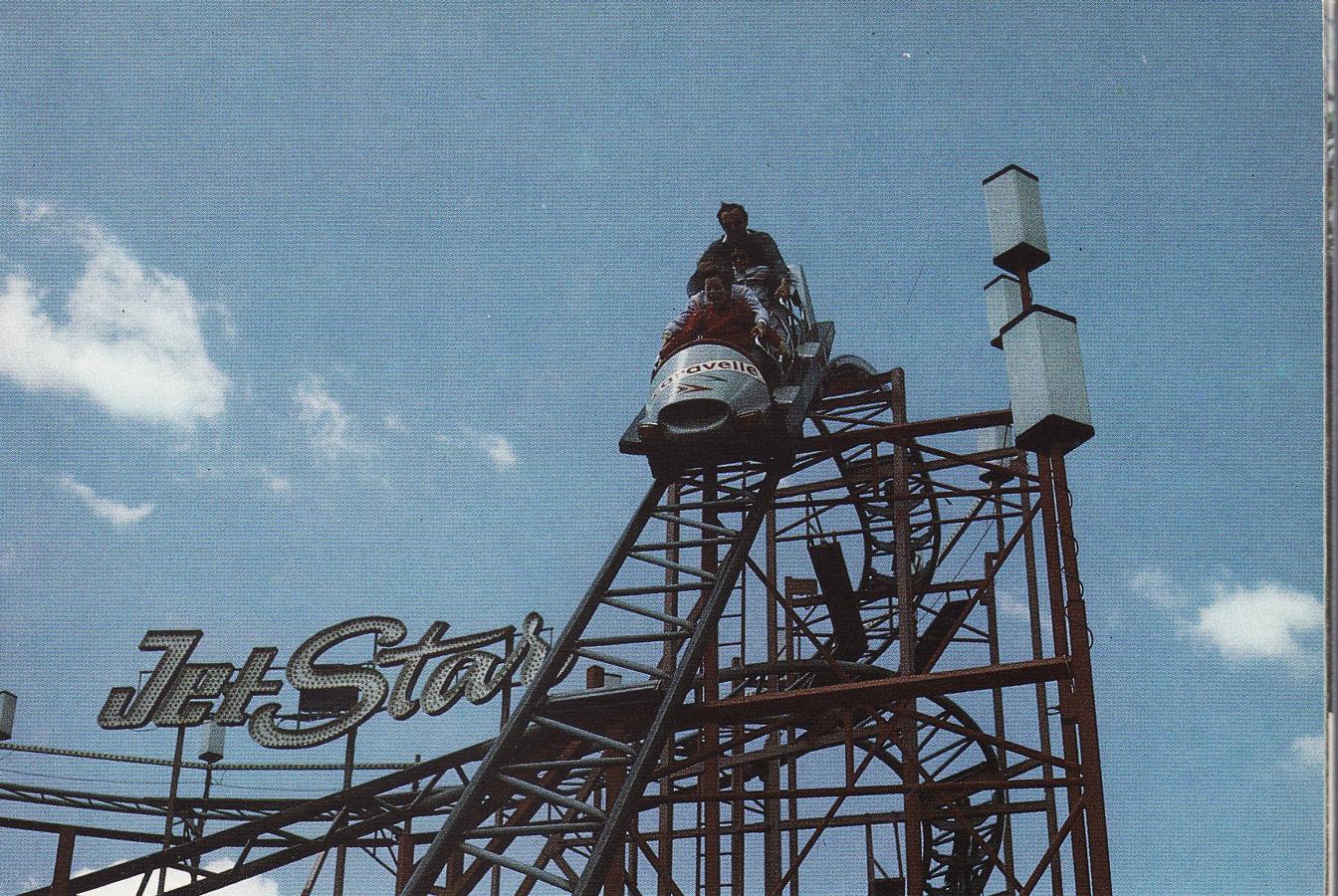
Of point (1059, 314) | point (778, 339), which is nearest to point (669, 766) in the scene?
point (778, 339)

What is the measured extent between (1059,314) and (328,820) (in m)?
13.7

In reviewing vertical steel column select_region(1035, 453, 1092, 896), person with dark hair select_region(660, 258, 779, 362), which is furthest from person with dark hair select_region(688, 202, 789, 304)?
vertical steel column select_region(1035, 453, 1092, 896)

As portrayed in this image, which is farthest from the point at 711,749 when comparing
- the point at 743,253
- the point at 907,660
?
the point at 743,253

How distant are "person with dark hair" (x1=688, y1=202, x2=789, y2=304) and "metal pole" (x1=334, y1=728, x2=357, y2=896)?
8.85 m

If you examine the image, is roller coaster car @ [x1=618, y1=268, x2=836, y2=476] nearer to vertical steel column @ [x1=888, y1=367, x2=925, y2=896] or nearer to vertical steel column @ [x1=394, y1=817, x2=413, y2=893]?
vertical steel column @ [x1=888, y1=367, x2=925, y2=896]

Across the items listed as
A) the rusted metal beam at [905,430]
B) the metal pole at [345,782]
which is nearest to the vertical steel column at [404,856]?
the metal pole at [345,782]

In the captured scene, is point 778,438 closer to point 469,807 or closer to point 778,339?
point 778,339

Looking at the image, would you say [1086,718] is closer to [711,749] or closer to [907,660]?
[907,660]

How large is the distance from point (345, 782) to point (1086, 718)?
12013mm

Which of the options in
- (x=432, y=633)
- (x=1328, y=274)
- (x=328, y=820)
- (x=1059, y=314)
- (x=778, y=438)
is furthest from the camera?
(x=432, y=633)

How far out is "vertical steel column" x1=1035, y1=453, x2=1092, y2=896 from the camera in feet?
55.3

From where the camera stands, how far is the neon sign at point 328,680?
25.4 meters

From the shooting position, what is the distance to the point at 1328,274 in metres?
5.97

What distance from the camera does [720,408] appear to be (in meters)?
20.5
